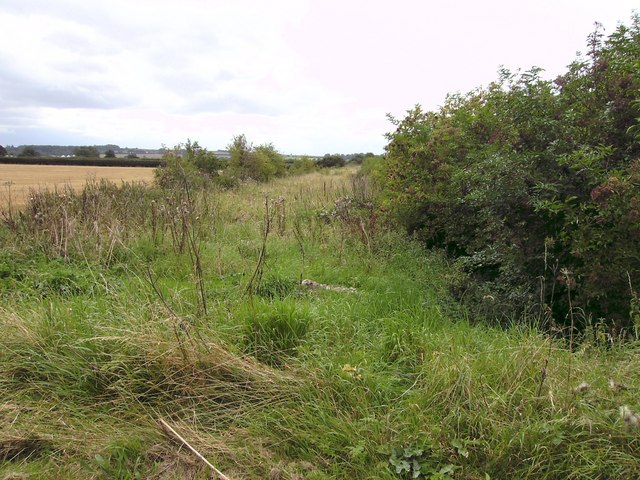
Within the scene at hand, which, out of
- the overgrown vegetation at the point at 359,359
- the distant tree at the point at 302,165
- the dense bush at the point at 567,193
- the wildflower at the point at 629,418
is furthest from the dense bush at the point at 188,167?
the wildflower at the point at 629,418

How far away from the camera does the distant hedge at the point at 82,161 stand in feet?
122

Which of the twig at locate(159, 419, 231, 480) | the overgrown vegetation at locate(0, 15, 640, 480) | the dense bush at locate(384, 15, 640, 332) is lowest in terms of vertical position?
the twig at locate(159, 419, 231, 480)

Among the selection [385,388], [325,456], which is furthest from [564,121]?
[325,456]

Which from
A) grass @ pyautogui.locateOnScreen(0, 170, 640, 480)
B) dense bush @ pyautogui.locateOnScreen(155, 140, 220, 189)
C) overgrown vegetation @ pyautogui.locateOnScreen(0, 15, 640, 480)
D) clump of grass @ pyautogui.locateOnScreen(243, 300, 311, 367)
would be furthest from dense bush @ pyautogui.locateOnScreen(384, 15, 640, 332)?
dense bush @ pyautogui.locateOnScreen(155, 140, 220, 189)

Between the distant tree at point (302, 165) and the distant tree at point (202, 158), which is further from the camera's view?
the distant tree at point (302, 165)

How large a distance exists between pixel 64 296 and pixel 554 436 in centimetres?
491

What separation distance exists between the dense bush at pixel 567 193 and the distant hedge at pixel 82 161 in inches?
1329

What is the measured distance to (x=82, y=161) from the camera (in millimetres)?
40531

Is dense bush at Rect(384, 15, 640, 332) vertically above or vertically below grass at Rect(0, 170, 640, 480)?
above

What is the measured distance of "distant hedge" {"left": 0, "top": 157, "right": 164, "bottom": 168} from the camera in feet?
122

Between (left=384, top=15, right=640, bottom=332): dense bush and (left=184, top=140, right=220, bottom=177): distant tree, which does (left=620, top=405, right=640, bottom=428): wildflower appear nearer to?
(left=384, top=15, right=640, bottom=332): dense bush

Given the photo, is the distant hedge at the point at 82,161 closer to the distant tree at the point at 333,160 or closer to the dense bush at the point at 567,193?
the distant tree at the point at 333,160

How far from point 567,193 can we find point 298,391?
10.6 ft

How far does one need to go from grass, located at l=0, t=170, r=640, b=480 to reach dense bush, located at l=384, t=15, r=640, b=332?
2.03 feet
